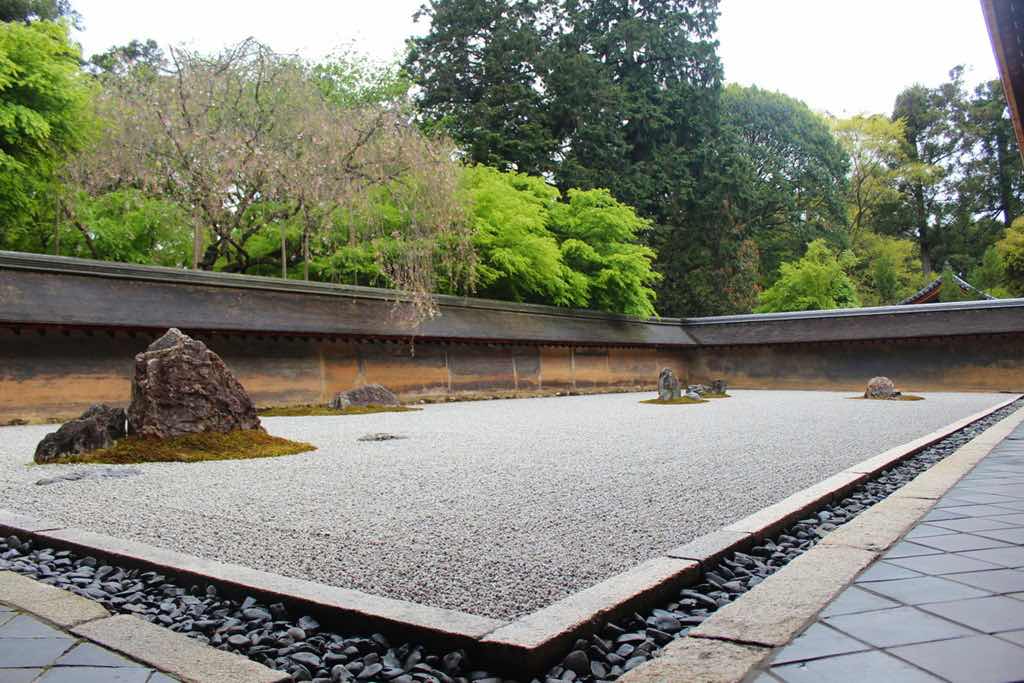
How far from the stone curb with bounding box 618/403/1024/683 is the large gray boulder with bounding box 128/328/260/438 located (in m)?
5.37

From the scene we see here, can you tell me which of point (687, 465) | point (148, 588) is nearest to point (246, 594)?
point (148, 588)

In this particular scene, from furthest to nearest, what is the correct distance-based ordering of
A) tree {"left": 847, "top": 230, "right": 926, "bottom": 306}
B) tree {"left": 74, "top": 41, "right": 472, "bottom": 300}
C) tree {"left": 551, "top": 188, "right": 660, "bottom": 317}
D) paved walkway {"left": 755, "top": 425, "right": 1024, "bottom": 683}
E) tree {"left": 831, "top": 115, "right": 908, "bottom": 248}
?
tree {"left": 831, "top": 115, "right": 908, "bottom": 248} → tree {"left": 847, "top": 230, "right": 926, "bottom": 306} → tree {"left": 551, "top": 188, "right": 660, "bottom": 317} → tree {"left": 74, "top": 41, "right": 472, "bottom": 300} → paved walkway {"left": 755, "top": 425, "right": 1024, "bottom": 683}

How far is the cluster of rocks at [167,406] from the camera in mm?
5930

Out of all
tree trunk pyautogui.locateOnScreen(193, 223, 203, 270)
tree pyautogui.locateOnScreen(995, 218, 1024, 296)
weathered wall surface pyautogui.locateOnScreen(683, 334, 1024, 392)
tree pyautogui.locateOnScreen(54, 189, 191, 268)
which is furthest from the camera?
tree pyautogui.locateOnScreen(995, 218, 1024, 296)

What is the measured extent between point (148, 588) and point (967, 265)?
133ft

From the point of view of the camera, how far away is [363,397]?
39.2ft

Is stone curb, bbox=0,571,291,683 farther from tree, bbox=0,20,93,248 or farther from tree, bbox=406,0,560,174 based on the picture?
tree, bbox=406,0,560,174

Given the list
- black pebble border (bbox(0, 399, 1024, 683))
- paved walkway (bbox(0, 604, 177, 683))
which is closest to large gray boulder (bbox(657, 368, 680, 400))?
black pebble border (bbox(0, 399, 1024, 683))

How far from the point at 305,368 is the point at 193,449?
6.83 meters

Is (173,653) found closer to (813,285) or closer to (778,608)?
(778,608)

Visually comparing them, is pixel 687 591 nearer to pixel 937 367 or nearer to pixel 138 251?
pixel 138 251

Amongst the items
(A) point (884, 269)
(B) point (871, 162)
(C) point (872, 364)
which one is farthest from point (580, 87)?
(B) point (871, 162)

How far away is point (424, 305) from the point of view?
13.6 meters

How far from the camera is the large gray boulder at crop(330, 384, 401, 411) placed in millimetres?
11641
